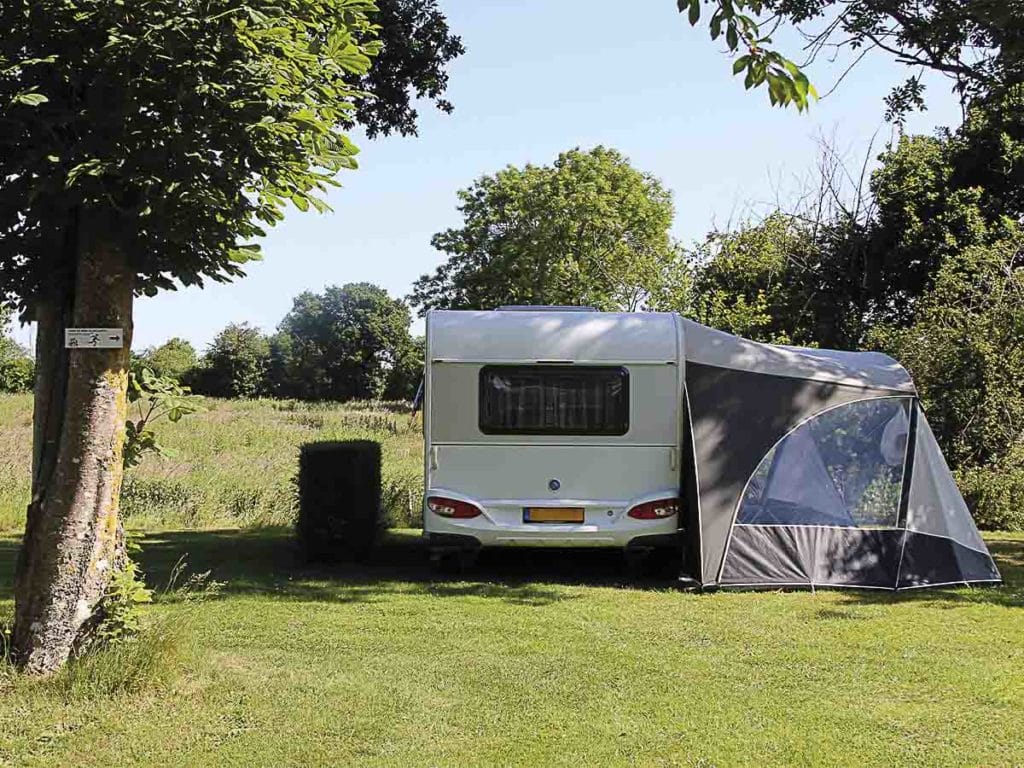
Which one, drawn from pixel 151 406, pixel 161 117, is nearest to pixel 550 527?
pixel 151 406

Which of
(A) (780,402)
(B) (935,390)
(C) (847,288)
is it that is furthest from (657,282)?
(A) (780,402)

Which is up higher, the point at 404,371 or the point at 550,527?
the point at 404,371

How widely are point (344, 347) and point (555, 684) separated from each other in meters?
57.6

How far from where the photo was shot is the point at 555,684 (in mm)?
5719

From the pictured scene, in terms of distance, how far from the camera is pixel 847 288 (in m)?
21.9

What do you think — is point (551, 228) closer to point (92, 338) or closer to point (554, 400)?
point (554, 400)

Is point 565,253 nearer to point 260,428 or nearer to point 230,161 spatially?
point 260,428

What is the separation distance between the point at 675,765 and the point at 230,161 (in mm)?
3568

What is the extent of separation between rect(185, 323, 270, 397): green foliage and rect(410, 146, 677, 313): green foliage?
18.8m

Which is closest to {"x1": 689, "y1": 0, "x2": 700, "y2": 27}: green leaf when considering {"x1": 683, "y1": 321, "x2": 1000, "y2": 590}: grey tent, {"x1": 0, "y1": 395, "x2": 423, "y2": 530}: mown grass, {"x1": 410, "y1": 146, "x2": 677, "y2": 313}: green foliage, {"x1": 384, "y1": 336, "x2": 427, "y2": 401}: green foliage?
{"x1": 0, "y1": 395, "x2": 423, "y2": 530}: mown grass

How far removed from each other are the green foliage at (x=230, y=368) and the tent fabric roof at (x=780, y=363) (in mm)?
50304

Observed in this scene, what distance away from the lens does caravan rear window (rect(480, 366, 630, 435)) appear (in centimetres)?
917

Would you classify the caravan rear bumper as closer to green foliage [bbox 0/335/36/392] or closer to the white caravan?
the white caravan

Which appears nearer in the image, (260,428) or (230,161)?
(230,161)
